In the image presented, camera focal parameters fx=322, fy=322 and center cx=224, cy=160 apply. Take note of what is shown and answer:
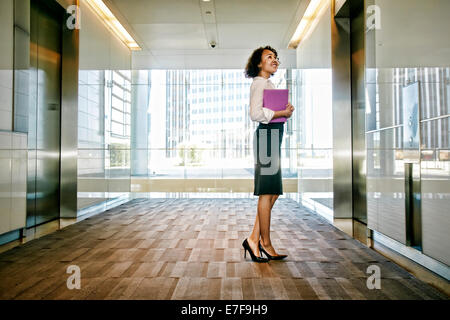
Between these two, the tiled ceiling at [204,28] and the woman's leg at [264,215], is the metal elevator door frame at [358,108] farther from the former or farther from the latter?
the woman's leg at [264,215]

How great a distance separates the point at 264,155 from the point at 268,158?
0.13 ft

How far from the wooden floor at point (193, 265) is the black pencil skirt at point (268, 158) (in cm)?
60

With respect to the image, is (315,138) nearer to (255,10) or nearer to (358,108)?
(358,108)

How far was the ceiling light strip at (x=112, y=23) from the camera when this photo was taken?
16.9 ft

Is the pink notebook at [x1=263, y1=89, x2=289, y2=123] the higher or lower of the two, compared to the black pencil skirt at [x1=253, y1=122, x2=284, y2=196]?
higher

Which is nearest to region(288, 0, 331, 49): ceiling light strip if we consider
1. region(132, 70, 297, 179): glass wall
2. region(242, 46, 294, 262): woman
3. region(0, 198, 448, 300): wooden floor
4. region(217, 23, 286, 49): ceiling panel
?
region(217, 23, 286, 49): ceiling panel

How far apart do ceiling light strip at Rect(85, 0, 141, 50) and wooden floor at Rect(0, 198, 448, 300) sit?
3431 mm

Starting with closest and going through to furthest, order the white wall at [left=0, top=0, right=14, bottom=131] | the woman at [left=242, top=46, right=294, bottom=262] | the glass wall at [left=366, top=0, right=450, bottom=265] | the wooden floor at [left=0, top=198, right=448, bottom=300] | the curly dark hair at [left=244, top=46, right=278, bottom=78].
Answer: the wooden floor at [left=0, top=198, right=448, bottom=300] < the glass wall at [left=366, top=0, right=450, bottom=265] < the woman at [left=242, top=46, right=294, bottom=262] < the curly dark hair at [left=244, top=46, right=278, bottom=78] < the white wall at [left=0, top=0, right=14, bottom=131]

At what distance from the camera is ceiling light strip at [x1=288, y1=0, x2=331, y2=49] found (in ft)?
16.4

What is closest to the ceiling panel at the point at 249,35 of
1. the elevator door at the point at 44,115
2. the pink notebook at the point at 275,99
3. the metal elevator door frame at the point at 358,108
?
the metal elevator door frame at the point at 358,108

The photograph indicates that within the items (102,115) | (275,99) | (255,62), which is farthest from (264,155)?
(102,115)

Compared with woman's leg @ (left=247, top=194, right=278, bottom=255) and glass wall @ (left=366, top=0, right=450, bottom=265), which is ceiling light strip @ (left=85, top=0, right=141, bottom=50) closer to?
glass wall @ (left=366, top=0, right=450, bottom=265)

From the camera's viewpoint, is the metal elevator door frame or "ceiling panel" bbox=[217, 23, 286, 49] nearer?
the metal elevator door frame

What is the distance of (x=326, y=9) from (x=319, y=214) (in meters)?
3.06
